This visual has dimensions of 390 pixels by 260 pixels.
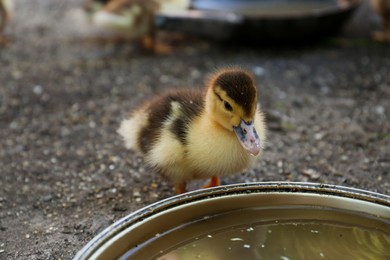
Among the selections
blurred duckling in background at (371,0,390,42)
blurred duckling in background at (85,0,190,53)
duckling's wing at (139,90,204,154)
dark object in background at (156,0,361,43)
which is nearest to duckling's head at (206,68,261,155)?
duckling's wing at (139,90,204,154)

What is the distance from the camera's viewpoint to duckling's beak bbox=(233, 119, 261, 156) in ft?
6.47

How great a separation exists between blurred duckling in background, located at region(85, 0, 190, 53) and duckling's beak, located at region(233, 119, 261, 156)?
2.48 m

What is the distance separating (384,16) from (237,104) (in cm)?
278

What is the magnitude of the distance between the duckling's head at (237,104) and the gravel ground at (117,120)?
0.59 m

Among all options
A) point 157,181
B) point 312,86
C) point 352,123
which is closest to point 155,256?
point 157,181

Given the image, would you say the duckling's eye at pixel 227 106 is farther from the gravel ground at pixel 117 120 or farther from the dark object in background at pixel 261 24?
the dark object in background at pixel 261 24

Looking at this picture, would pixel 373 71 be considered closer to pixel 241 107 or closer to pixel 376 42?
pixel 376 42

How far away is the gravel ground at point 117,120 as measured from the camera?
2.40 metres

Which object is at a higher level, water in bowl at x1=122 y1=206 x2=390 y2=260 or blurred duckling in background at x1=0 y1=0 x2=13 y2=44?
water in bowl at x1=122 y1=206 x2=390 y2=260

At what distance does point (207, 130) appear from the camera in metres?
2.10

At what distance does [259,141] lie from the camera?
202cm

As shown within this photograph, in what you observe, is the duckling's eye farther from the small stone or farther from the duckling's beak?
the small stone

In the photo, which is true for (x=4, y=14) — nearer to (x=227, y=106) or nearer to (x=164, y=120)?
(x=164, y=120)

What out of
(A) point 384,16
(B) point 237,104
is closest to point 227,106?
(B) point 237,104
